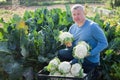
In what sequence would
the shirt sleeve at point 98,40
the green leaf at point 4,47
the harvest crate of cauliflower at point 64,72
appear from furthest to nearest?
the green leaf at point 4,47, the shirt sleeve at point 98,40, the harvest crate of cauliflower at point 64,72

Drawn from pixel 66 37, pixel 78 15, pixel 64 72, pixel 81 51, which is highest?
pixel 78 15

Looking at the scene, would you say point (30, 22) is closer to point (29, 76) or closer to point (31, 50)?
point (31, 50)

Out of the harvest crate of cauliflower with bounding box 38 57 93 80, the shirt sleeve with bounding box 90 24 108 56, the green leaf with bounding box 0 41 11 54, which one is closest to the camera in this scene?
the harvest crate of cauliflower with bounding box 38 57 93 80

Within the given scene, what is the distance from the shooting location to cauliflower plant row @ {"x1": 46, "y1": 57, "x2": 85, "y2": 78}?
5.22m

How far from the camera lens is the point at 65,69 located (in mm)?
5277

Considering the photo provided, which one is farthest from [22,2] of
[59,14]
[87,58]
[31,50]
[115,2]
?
[87,58]

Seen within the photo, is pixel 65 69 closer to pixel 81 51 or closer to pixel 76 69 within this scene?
pixel 76 69

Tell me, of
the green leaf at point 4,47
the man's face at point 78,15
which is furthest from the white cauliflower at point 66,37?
the green leaf at point 4,47

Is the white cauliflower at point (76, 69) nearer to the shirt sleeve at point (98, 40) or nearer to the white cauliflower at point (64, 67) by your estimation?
the white cauliflower at point (64, 67)

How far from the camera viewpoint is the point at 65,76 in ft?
17.2

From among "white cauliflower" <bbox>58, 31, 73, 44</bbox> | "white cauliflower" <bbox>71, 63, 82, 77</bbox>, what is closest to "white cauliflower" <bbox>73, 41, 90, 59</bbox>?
"white cauliflower" <bbox>71, 63, 82, 77</bbox>

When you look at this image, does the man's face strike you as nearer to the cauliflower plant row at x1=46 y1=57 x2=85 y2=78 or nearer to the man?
the man

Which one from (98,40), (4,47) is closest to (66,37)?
(98,40)

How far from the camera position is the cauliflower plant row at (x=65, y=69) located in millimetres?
5221
